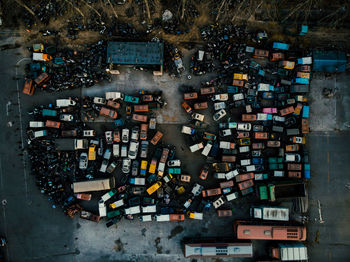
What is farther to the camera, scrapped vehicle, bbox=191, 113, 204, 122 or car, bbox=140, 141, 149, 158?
car, bbox=140, 141, 149, 158

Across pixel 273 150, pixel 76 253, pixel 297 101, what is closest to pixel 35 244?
pixel 76 253

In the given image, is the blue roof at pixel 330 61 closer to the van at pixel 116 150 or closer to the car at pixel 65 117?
the van at pixel 116 150

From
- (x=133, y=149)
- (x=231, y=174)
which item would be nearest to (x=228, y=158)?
(x=231, y=174)

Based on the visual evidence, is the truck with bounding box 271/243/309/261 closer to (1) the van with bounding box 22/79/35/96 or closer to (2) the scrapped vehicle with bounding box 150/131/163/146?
(2) the scrapped vehicle with bounding box 150/131/163/146

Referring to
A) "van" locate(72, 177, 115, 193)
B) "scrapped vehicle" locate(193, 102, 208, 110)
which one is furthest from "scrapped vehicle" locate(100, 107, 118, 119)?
"scrapped vehicle" locate(193, 102, 208, 110)

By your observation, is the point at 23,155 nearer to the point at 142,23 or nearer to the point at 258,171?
the point at 142,23

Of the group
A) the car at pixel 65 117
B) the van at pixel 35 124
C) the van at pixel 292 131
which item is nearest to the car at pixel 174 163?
the car at pixel 65 117

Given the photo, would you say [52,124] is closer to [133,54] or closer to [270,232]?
[133,54]
